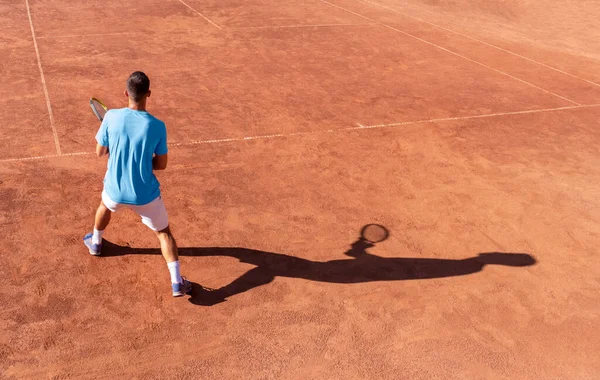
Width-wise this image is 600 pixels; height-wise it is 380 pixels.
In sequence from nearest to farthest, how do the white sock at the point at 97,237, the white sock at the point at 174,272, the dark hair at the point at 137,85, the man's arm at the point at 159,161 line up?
1. the dark hair at the point at 137,85
2. the man's arm at the point at 159,161
3. the white sock at the point at 174,272
4. the white sock at the point at 97,237

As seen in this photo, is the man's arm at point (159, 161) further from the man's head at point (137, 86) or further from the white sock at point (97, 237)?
the white sock at point (97, 237)

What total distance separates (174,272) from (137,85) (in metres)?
1.57

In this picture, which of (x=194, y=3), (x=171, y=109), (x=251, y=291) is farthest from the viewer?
(x=194, y=3)

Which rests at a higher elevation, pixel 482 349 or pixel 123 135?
pixel 123 135

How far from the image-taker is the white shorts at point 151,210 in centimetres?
496

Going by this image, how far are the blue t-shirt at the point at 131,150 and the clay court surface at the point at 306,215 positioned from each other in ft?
3.13

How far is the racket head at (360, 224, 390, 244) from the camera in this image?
6336 mm

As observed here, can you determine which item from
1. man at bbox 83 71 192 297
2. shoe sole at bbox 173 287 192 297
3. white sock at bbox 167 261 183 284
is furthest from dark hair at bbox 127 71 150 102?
shoe sole at bbox 173 287 192 297

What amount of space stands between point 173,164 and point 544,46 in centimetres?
1090

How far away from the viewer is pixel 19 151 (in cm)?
758

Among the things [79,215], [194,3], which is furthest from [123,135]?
[194,3]

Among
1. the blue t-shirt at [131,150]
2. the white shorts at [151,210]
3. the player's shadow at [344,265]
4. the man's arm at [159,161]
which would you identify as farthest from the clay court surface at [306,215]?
the man's arm at [159,161]

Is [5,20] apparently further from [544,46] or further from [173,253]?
[544,46]

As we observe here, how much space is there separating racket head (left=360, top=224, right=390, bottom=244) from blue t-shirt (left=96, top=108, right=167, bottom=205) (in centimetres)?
240
